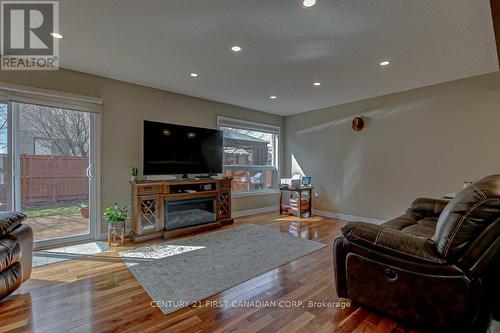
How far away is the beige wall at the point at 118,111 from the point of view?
309 centimetres

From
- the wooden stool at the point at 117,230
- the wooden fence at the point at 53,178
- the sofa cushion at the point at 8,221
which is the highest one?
the wooden fence at the point at 53,178

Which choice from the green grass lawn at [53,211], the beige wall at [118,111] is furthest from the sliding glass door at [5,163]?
the beige wall at [118,111]

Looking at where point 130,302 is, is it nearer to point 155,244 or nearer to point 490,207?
point 155,244

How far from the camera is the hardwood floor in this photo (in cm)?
162

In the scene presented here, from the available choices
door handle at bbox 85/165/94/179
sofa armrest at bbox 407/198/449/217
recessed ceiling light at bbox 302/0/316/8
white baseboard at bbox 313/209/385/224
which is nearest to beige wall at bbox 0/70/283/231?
door handle at bbox 85/165/94/179

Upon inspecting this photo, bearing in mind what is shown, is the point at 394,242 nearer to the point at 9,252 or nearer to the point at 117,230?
the point at 9,252

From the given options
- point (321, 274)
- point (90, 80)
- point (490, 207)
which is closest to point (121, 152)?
point (90, 80)

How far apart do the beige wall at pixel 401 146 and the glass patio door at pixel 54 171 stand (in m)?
4.18

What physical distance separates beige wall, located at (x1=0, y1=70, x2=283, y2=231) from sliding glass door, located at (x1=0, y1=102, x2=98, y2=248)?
0.19 metres

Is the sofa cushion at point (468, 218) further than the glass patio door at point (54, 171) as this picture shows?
No

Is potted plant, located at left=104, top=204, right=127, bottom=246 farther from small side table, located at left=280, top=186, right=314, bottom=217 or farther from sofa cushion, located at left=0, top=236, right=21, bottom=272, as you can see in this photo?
small side table, located at left=280, top=186, right=314, bottom=217

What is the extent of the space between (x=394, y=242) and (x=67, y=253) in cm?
351

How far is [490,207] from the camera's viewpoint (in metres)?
1.28

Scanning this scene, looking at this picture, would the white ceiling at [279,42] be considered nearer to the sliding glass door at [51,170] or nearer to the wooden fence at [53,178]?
the sliding glass door at [51,170]
